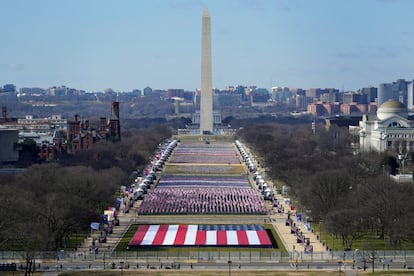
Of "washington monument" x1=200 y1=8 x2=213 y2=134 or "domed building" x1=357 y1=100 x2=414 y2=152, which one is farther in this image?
"washington monument" x1=200 y1=8 x2=213 y2=134

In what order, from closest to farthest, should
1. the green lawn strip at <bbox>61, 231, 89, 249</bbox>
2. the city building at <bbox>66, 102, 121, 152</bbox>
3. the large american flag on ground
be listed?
the green lawn strip at <bbox>61, 231, 89, 249</bbox> → the large american flag on ground → the city building at <bbox>66, 102, 121, 152</bbox>

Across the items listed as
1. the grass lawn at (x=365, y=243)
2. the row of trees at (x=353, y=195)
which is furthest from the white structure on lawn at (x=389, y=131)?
the grass lawn at (x=365, y=243)

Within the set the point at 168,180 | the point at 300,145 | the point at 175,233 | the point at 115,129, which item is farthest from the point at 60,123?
the point at 175,233

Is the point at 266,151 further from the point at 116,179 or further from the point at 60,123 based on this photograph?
the point at 60,123

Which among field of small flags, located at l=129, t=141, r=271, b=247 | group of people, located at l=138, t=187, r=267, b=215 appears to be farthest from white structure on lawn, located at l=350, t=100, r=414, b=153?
group of people, located at l=138, t=187, r=267, b=215

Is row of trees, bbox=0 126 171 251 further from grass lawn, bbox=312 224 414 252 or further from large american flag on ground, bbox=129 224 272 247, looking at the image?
grass lawn, bbox=312 224 414 252

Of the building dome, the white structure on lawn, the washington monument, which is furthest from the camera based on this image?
the washington monument
